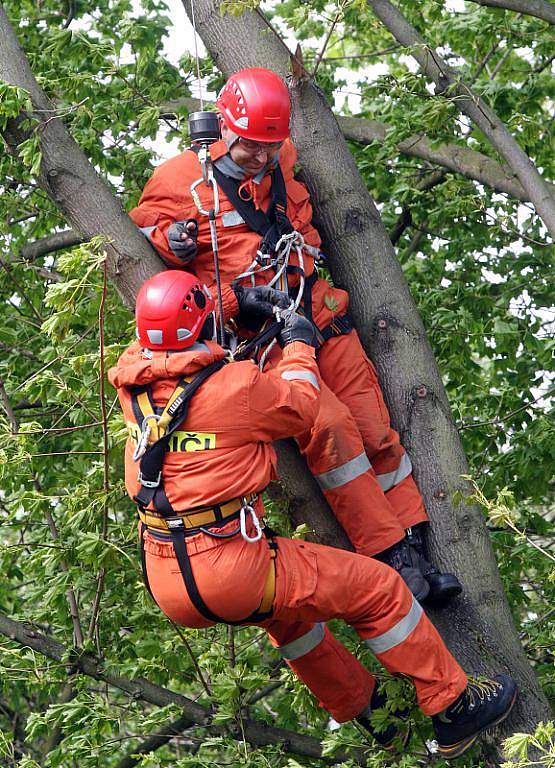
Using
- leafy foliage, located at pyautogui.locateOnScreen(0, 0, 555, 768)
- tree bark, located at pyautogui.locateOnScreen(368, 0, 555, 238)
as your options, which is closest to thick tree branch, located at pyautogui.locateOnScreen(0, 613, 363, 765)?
leafy foliage, located at pyautogui.locateOnScreen(0, 0, 555, 768)

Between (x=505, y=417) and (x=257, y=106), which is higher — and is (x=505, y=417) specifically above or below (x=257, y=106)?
below

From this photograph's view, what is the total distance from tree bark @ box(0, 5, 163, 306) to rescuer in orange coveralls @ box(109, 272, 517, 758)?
38 cm

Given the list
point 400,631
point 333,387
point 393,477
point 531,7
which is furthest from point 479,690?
point 531,7

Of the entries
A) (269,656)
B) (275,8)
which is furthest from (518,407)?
(275,8)

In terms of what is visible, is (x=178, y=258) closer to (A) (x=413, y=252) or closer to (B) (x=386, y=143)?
(B) (x=386, y=143)

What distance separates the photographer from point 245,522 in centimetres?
397

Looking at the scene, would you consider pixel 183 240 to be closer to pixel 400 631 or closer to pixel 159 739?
pixel 400 631

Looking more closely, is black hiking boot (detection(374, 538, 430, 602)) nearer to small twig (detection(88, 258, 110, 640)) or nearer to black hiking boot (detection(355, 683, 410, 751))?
black hiking boot (detection(355, 683, 410, 751))

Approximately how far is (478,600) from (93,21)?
4.99 meters

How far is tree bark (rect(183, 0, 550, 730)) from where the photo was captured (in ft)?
14.7

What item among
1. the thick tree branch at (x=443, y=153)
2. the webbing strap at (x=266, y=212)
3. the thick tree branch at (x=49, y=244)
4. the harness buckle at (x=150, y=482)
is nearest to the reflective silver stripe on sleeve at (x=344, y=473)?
the harness buckle at (x=150, y=482)

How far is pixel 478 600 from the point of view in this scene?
177 inches

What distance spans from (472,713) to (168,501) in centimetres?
149

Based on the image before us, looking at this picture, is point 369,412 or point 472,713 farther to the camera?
point 369,412
